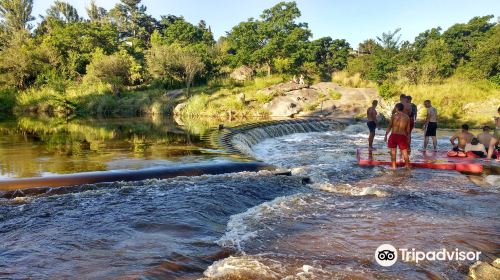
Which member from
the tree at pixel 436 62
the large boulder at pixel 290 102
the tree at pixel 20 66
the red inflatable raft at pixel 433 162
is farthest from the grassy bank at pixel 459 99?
the tree at pixel 20 66

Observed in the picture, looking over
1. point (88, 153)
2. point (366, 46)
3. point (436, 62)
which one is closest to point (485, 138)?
point (88, 153)

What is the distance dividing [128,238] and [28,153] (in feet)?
23.7

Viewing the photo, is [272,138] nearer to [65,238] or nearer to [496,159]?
[496,159]

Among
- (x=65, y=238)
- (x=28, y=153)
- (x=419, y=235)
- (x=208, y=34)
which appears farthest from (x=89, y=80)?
(x=419, y=235)

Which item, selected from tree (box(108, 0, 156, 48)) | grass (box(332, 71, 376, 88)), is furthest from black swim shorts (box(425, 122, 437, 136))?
tree (box(108, 0, 156, 48))

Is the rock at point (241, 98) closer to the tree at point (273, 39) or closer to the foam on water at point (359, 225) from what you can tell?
the tree at point (273, 39)

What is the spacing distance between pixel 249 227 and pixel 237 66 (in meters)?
31.1

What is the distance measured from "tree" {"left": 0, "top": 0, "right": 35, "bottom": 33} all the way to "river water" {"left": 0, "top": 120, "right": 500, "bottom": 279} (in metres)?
55.8

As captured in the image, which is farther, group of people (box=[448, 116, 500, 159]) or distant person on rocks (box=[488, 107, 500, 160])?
group of people (box=[448, 116, 500, 159])

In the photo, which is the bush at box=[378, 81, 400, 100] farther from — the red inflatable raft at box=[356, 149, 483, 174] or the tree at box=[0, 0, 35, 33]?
the tree at box=[0, 0, 35, 33]

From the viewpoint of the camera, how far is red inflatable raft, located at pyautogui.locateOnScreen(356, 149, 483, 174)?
9.09m

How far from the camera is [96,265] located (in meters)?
4.28

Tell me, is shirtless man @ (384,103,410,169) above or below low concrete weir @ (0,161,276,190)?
above

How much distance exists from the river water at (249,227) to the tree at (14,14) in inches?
2198
